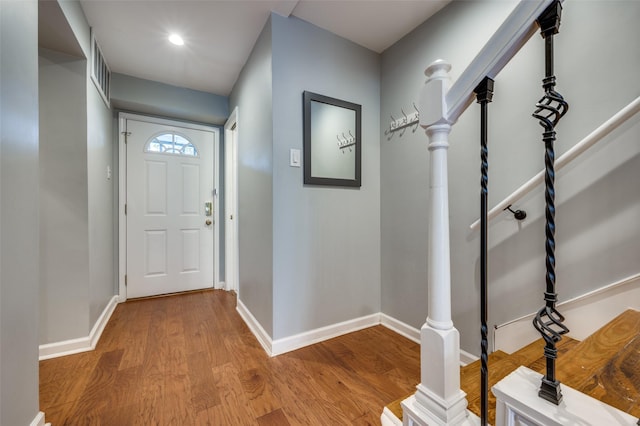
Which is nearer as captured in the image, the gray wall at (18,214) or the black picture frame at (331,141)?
the gray wall at (18,214)

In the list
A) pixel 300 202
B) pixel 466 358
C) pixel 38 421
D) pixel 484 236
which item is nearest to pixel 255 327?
pixel 300 202

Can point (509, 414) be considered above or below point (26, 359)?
above

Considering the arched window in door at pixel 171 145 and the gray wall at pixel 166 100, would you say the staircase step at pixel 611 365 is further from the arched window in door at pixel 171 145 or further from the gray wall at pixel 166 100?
the arched window in door at pixel 171 145

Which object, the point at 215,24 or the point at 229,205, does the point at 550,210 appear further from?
the point at 229,205

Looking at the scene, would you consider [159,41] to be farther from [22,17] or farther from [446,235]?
[446,235]

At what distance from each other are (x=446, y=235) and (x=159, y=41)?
8.40ft

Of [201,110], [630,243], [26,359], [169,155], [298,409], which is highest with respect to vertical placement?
[201,110]

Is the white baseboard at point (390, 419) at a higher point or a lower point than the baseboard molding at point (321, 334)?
higher

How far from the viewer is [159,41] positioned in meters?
2.11

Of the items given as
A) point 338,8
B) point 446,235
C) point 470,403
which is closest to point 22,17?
point 338,8

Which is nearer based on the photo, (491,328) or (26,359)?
(26,359)

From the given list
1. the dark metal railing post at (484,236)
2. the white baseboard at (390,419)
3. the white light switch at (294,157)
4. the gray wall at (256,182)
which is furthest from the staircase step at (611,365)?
the white light switch at (294,157)

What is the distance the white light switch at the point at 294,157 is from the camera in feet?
6.11

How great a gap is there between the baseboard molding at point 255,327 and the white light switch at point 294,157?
4.00 feet
